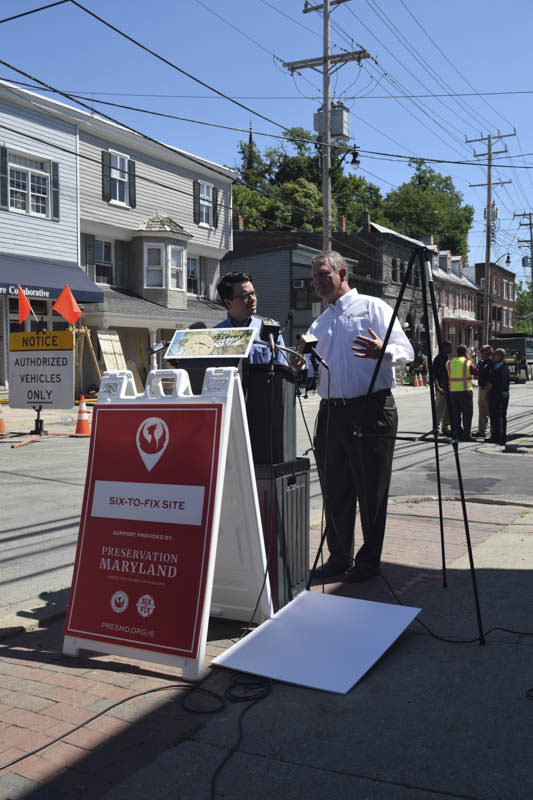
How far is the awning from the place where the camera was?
2025cm

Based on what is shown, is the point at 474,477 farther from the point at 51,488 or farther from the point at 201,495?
the point at 201,495

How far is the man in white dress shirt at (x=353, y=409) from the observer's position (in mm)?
4828

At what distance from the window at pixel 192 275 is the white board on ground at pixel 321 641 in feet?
89.0

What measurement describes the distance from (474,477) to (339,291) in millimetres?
6153

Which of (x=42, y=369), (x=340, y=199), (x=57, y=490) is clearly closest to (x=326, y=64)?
(x=42, y=369)

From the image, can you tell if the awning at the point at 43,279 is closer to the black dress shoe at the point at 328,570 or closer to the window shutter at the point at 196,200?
the window shutter at the point at 196,200

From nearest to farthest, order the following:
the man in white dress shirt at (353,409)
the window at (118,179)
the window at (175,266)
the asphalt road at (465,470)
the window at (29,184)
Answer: the man in white dress shirt at (353,409) < the asphalt road at (465,470) < the window at (29,184) < the window at (118,179) < the window at (175,266)

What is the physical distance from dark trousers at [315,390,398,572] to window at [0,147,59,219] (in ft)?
62.3

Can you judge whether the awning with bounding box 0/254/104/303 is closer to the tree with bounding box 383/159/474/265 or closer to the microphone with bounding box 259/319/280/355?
the microphone with bounding box 259/319/280/355

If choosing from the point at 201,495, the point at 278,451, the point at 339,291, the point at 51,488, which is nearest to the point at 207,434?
the point at 201,495

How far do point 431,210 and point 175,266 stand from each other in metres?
52.9

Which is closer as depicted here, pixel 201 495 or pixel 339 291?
pixel 201 495

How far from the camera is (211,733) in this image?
2949mm

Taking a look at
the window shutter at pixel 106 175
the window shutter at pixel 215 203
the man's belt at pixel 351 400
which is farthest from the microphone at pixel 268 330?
the window shutter at pixel 215 203
